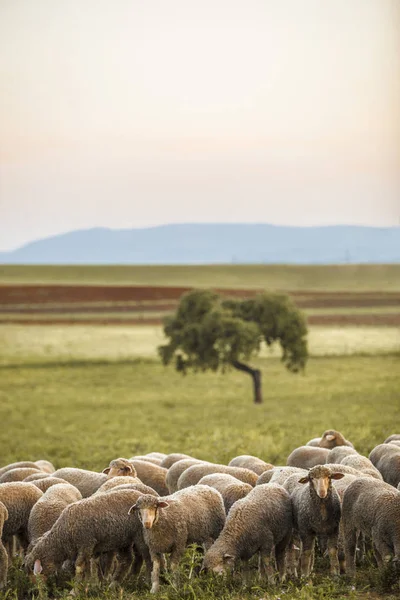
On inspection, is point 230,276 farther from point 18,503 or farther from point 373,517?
point 373,517

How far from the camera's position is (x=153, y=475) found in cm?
977

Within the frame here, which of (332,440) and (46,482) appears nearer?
(46,482)

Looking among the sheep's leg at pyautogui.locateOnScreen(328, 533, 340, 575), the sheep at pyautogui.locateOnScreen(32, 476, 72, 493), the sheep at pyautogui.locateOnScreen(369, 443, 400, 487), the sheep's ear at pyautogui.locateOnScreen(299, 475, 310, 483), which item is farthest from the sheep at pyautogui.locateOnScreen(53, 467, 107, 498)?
the sheep at pyautogui.locateOnScreen(369, 443, 400, 487)

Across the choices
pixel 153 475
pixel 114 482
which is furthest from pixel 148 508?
pixel 153 475

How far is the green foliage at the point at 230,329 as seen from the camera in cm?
2784

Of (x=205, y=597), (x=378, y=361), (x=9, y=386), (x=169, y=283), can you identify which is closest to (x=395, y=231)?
(x=378, y=361)

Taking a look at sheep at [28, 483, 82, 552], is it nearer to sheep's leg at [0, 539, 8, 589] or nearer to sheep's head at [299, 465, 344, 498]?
sheep's leg at [0, 539, 8, 589]

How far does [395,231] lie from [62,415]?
18.4 metres

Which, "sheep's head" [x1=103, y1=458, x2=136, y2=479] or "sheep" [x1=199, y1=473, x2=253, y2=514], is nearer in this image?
"sheep" [x1=199, y1=473, x2=253, y2=514]

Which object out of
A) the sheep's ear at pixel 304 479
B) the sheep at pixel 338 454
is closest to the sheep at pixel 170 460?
the sheep at pixel 338 454

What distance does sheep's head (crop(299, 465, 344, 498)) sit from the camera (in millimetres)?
7168

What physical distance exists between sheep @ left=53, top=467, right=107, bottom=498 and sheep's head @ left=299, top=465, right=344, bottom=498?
246cm

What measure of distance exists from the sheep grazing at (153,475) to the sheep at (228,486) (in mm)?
1351

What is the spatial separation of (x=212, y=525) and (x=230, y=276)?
3582cm
